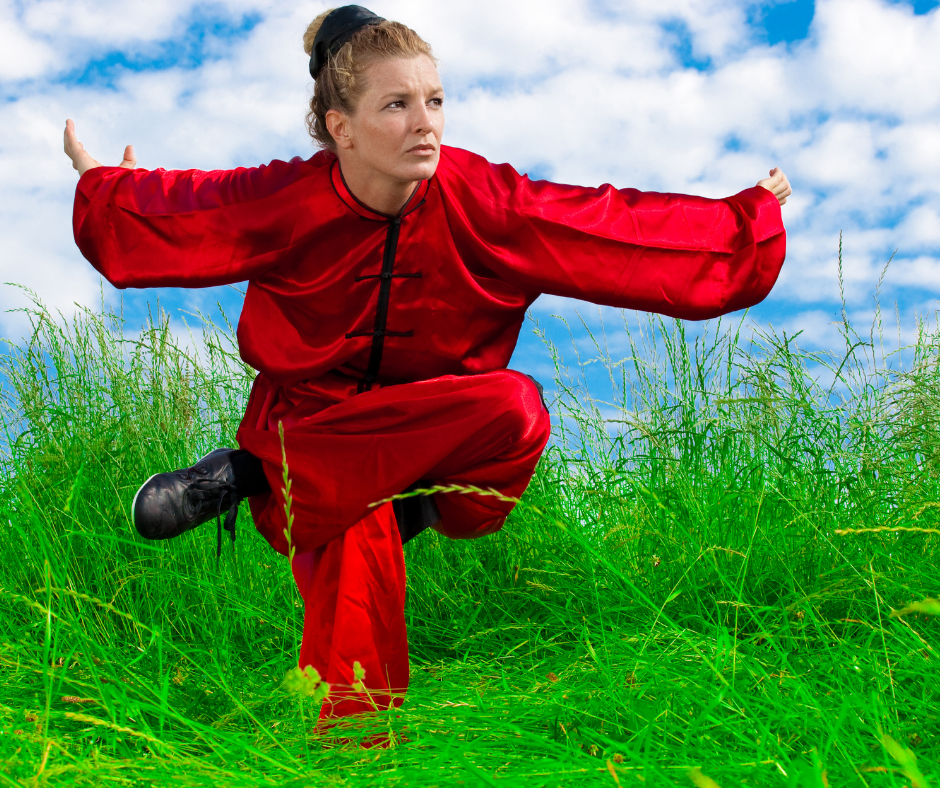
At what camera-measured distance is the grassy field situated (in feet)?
5.48

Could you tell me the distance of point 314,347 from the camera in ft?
8.46

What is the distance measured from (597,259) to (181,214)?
1224 millimetres

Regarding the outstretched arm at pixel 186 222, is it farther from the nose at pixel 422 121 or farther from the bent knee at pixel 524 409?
the bent knee at pixel 524 409

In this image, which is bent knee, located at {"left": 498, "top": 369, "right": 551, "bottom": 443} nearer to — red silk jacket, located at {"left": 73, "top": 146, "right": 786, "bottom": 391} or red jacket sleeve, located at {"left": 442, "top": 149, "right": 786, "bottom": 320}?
red silk jacket, located at {"left": 73, "top": 146, "right": 786, "bottom": 391}

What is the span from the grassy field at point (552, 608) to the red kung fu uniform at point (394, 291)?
310 mm

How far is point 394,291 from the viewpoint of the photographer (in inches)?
97.6

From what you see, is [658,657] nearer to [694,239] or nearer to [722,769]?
[722,769]

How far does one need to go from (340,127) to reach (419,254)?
0.41 metres

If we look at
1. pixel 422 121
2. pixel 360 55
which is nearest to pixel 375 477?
pixel 422 121

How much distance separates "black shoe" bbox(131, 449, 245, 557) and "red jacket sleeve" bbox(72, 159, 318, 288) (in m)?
0.55

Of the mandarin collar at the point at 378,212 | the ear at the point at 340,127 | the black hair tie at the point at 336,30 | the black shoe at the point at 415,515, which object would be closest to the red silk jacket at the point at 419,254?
the mandarin collar at the point at 378,212

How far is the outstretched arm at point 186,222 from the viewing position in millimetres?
2525

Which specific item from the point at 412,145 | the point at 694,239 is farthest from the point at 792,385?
the point at 412,145

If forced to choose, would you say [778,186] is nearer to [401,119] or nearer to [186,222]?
[401,119]
